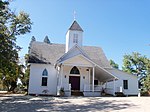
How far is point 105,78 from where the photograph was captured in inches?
1177

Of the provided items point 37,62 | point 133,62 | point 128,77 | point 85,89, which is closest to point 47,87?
point 37,62

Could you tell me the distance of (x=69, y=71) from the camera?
28.7 meters

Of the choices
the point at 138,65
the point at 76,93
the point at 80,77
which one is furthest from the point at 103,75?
the point at 138,65

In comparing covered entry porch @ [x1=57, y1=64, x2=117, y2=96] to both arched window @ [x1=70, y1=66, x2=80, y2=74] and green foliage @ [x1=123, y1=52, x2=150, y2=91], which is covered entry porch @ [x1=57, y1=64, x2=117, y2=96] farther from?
green foliage @ [x1=123, y1=52, x2=150, y2=91]

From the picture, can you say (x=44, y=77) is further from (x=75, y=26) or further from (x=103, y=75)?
(x=75, y=26)

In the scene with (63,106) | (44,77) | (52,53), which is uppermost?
(52,53)

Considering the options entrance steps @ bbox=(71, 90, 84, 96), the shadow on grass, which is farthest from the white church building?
the shadow on grass

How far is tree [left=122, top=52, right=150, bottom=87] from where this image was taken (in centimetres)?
5009

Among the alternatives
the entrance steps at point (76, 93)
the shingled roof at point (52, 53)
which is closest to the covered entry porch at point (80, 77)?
the entrance steps at point (76, 93)

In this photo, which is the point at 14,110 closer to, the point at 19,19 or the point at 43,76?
the point at 43,76

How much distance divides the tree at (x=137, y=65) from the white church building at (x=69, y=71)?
18.3m

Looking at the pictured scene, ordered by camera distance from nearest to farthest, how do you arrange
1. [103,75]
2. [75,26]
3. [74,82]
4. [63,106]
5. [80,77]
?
[63,106], [74,82], [80,77], [103,75], [75,26]

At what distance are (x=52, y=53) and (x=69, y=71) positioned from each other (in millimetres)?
4969

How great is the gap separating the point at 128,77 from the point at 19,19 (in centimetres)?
1924
